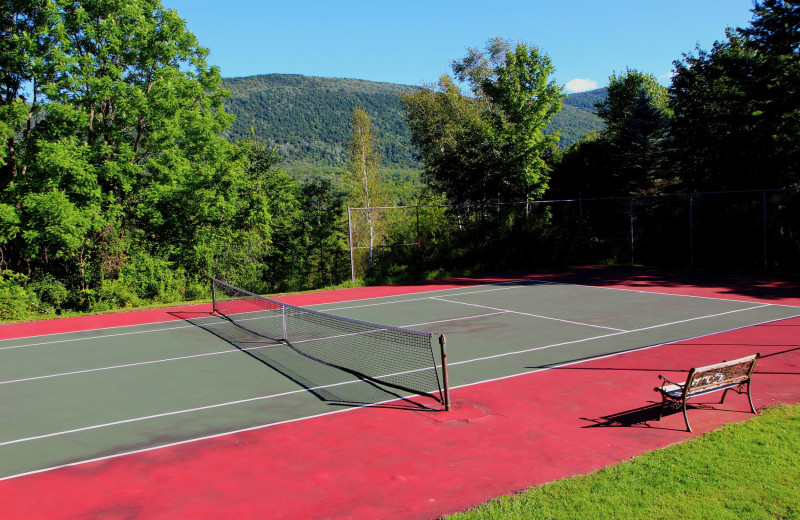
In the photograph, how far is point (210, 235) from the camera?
23516mm

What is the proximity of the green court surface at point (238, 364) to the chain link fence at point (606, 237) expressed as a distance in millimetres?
6526

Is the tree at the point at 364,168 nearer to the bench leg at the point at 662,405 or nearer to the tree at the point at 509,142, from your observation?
the tree at the point at 509,142

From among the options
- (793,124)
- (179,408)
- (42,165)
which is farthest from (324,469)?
Result: (793,124)

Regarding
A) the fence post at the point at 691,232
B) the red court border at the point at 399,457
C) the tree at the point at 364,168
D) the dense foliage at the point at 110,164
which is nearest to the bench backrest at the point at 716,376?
the red court border at the point at 399,457

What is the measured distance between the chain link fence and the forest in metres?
0.24

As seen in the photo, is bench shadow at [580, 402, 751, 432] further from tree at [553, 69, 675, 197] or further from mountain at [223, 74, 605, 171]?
mountain at [223, 74, 605, 171]

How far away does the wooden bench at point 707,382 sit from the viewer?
23.1 feet

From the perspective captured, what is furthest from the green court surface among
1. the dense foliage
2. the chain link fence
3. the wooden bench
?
the chain link fence

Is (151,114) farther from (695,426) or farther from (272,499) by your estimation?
(695,426)

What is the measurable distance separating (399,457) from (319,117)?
5964 inches

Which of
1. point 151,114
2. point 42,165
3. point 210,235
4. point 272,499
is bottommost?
point 272,499

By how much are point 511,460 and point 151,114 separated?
1949cm

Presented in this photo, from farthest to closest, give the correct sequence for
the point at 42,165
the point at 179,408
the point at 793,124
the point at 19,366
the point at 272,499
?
the point at 793,124
the point at 42,165
the point at 19,366
the point at 179,408
the point at 272,499

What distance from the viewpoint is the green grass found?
197 inches
